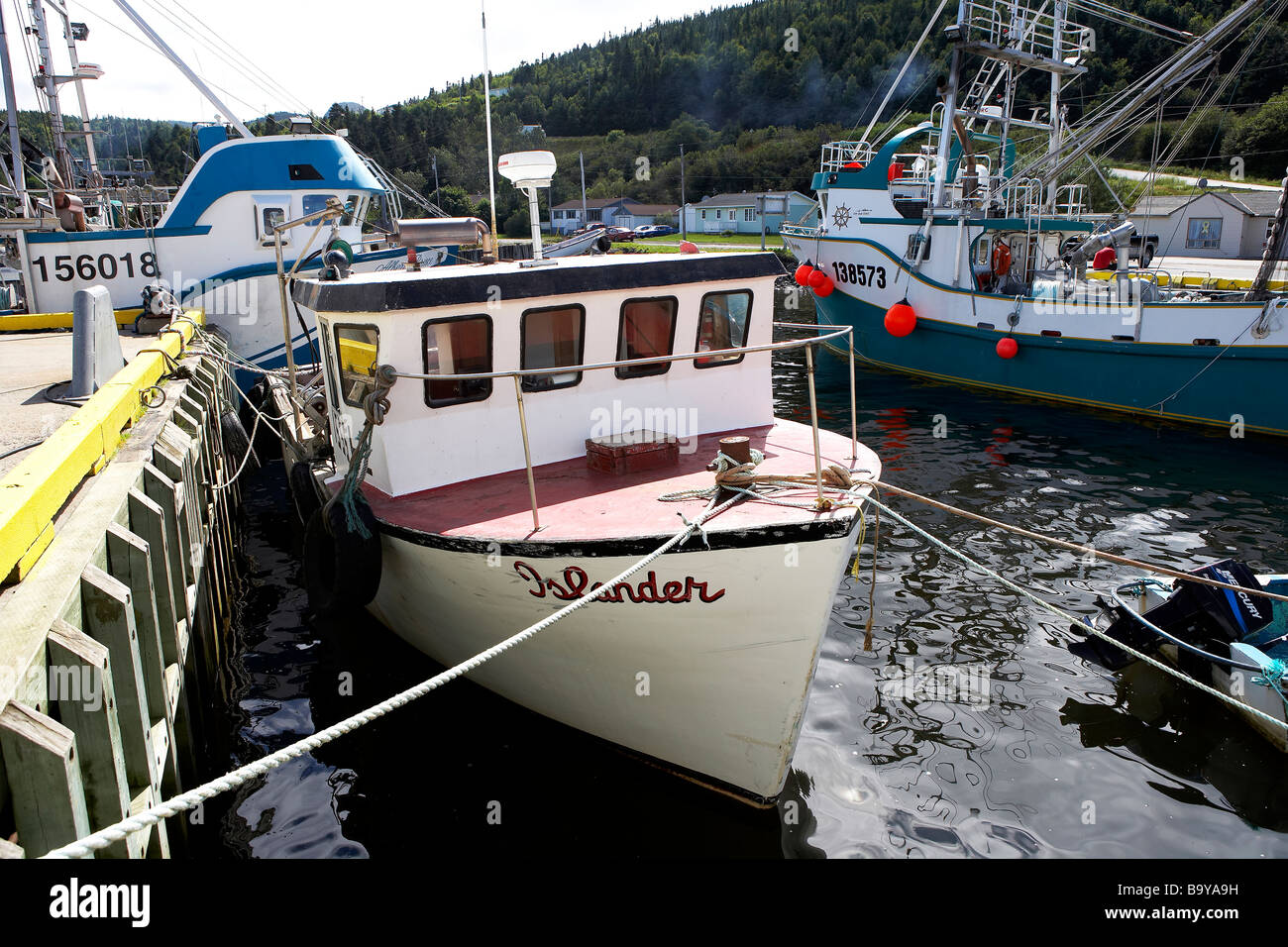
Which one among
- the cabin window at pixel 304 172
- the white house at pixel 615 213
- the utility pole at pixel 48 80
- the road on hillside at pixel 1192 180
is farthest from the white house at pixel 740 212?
the cabin window at pixel 304 172

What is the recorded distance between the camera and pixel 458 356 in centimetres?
693

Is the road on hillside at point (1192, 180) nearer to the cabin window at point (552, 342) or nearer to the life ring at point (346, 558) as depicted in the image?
the cabin window at point (552, 342)

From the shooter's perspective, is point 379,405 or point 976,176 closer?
point 379,405

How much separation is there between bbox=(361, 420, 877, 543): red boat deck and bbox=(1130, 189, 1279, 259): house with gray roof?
128 feet

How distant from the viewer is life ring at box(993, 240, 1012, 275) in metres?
20.0

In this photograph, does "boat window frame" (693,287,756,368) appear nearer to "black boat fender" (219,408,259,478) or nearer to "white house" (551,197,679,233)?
"black boat fender" (219,408,259,478)

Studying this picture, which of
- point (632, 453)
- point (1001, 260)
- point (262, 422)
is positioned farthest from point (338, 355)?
point (1001, 260)

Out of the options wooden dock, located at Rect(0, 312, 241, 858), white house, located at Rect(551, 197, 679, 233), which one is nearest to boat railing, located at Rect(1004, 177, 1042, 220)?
wooden dock, located at Rect(0, 312, 241, 858)

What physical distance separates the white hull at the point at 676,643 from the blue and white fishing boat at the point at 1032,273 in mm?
14052

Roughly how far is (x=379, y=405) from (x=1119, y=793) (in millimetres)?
6002
